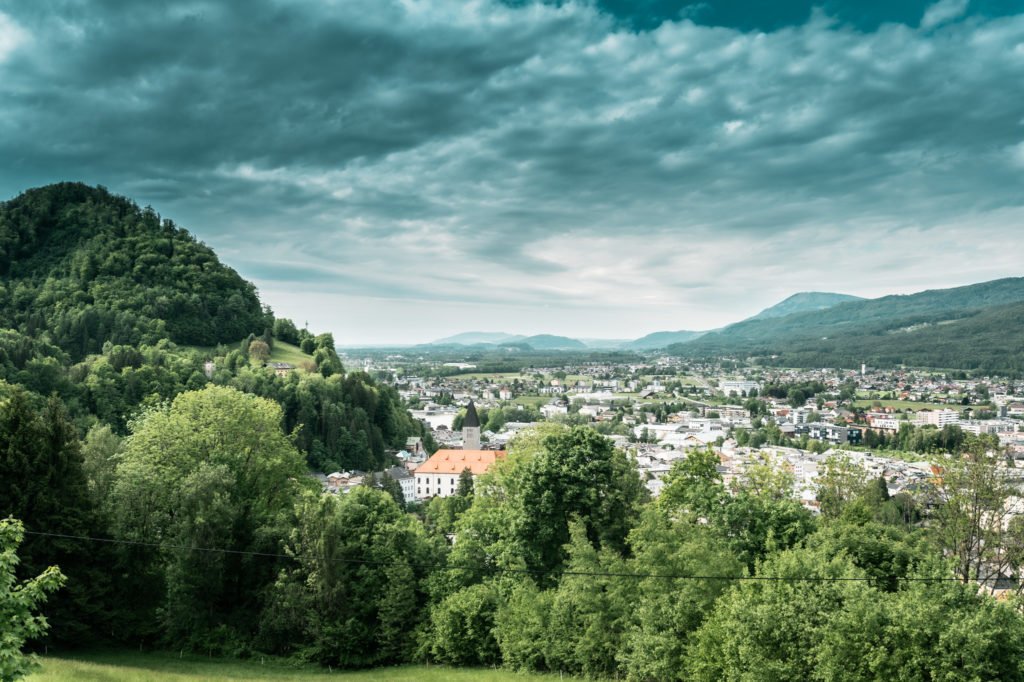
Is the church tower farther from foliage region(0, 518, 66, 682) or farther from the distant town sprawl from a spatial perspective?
foliage region(0, 518, 66, 682)

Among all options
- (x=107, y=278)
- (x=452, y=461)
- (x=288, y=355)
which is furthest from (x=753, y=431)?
(x=107, y=278)

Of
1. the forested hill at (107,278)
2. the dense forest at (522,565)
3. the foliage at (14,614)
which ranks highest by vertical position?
the forested hill at (107,278)

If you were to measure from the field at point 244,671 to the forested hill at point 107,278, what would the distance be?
2935 inches

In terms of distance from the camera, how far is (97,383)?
6725cm

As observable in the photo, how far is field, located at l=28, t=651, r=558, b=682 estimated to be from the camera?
18297mm

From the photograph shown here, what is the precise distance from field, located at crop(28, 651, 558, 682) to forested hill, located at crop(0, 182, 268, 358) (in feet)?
245

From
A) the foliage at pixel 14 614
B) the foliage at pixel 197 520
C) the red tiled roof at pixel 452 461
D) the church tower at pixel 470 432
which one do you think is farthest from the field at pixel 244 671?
the church tower at pixel 470 432

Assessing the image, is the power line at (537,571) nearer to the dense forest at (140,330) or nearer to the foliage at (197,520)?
the foliage at (197,520)

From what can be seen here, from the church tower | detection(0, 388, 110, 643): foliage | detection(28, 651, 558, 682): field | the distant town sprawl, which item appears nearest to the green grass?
the distant town sprawl

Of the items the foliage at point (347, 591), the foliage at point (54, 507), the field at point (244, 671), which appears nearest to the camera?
the field at point (244, 671)

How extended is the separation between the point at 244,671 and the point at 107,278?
93.7 metres

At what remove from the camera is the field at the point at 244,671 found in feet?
60.0

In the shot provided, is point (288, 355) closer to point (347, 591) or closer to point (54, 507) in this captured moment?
point (347, 591)

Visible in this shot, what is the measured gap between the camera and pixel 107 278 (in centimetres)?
9844
